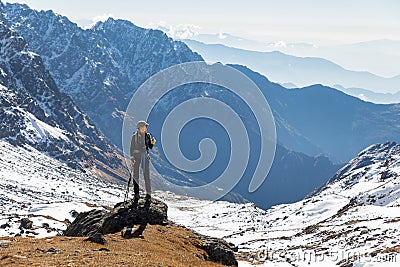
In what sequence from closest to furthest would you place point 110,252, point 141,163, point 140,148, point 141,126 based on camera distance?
point 110,252 → point 141,126 → point 140,148 → point 141,163

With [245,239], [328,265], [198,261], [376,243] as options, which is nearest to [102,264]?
[198,261]

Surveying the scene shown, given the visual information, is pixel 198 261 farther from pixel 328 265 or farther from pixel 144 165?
pixel 328 265

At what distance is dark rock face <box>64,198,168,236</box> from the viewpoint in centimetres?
2738

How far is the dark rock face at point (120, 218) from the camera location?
27375 mm

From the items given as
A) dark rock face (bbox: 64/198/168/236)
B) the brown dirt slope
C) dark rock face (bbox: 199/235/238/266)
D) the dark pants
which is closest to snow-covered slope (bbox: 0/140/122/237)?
dark rock face (bbox: 64/198/168/236)

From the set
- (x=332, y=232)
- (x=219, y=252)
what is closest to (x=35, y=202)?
(x=332, y=232)

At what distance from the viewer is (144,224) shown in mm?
28719

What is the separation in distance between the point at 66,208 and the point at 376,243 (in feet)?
220

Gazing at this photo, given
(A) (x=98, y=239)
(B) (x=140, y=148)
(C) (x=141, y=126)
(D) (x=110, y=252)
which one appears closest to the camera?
(D) (x=110, y=252)

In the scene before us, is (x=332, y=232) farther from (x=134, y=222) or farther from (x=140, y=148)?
(x=140, y=148)

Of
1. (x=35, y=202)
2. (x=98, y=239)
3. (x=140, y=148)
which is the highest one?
(x=140, y=148)

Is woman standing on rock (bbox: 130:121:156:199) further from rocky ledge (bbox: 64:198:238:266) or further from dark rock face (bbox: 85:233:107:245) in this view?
dark rock face (bbox: 85:233:107:245)

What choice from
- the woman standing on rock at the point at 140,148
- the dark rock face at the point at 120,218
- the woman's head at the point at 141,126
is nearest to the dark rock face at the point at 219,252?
the dark rock face at the point at 120,218

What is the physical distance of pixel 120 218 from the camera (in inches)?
1088
